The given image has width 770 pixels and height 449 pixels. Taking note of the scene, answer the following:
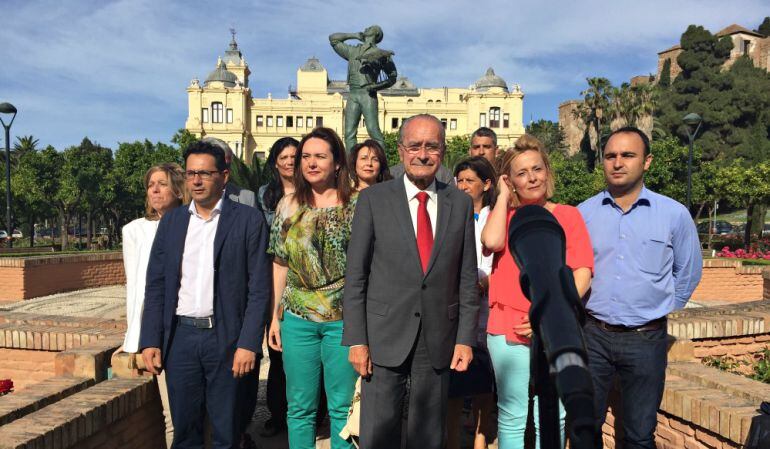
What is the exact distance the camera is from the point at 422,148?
271 cm

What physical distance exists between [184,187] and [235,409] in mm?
1678

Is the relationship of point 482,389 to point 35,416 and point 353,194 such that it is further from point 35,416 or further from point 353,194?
point 35,416

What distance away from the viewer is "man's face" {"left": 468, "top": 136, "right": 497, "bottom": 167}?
4746mm

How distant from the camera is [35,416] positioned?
9.03 feet

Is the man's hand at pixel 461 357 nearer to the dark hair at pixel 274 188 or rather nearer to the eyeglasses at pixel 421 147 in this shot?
the eyeglasses at pixel 421 147

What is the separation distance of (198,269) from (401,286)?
1229mm

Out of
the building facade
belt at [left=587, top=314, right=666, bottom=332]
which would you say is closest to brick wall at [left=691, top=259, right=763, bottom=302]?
belt at [left=587, top=314, right=666, bottom=332]

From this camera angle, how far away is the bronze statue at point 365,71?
28.4 ft

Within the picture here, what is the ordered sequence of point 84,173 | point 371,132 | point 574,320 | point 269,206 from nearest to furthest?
point 574,320 < point 269,206 < point 371,132 < point 84,173

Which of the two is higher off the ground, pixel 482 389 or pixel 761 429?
pixel 761 429

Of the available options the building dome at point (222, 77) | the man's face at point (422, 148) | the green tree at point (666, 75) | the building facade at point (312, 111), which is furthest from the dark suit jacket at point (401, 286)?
the green tree at point (666, 75)

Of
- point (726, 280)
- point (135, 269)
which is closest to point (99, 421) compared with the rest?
point (135, 269)

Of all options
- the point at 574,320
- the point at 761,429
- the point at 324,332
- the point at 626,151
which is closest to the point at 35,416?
the point at 324,332

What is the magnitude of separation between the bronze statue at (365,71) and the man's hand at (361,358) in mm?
6275
